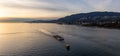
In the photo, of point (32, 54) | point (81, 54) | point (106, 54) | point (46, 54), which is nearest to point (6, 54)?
point (32, 54)

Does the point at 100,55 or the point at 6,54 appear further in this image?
the point at 6,54

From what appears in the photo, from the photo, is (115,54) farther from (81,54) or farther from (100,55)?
(81,54)

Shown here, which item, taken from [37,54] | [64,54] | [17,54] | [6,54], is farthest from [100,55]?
[6,54]

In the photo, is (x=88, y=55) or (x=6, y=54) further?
(x=6, y=54)

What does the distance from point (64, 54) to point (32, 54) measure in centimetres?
1149

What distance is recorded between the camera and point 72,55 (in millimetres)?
65312

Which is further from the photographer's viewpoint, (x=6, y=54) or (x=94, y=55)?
(x=6, y=54)

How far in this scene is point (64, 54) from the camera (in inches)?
2648

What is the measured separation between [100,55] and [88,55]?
13.7 feet

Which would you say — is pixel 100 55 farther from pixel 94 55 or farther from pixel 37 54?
pixel 37 54

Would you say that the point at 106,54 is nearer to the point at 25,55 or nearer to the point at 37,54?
the point at 37,54

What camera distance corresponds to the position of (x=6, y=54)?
6900 centimetres

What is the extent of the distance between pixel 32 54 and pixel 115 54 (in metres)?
29.4

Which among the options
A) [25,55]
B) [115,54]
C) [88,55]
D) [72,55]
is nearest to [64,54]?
[72,55]
